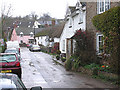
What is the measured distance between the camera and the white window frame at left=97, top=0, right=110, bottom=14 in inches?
601

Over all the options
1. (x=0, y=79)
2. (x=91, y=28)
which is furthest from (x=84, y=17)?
(x=0, y=79)

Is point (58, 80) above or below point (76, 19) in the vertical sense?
below

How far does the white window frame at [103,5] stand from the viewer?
601 inches

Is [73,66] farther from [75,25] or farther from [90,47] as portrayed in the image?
[75,25]

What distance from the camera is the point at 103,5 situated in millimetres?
15672

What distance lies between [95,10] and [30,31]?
62263 millimetres

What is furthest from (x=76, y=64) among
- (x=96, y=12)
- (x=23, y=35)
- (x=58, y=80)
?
(x=23, y=35)

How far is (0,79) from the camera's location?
4.76 metres

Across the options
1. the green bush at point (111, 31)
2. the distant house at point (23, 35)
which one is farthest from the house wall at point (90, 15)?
the distant house at point (23, 35)

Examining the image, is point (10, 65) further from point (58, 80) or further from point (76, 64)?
point (76, 64)

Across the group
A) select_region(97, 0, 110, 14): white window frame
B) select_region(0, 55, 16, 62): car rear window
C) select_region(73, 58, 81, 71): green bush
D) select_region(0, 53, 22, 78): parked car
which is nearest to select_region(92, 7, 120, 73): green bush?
select_region(97, 0, 110, 14): white window frame

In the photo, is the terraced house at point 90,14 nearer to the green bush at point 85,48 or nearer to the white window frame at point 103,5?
the white window frame at point 103,5

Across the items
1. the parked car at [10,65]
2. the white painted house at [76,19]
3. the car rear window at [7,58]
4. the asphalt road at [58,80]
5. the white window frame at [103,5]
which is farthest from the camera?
the white painted house at [76,19]

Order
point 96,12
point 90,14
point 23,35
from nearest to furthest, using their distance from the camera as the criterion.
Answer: point 96,12 < point 90,14 < point 23,35
